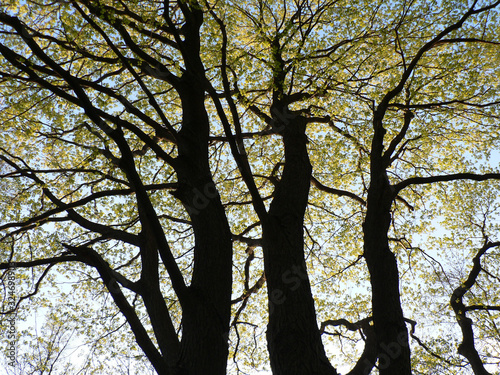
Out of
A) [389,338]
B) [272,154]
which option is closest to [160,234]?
[389,338]

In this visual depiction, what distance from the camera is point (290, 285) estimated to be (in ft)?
16.0

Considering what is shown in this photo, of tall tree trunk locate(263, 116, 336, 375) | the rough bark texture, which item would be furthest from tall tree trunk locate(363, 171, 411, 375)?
tall tree trunk locate(263, 116, 336, 375)

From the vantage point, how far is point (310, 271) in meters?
11.8

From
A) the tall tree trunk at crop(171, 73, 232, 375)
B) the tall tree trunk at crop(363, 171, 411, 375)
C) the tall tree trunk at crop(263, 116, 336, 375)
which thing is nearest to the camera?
the tall tree trunk at crop(171, 73, 232, 375)

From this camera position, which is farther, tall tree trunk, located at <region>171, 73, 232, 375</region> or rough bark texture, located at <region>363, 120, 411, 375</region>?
rough bark texture, located at <region>363, 120, 411, 375</region>

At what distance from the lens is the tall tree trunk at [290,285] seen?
4.25m

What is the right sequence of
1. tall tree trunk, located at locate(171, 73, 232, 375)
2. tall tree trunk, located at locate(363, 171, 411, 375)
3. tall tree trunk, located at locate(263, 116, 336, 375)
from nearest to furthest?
tall tree trunk, located at locate(171, 73, 232, 375), tall tree trunk, located at locate(263, 116, 336, 375), tall tree trunk, located at locate(363, 171, 411, 375)

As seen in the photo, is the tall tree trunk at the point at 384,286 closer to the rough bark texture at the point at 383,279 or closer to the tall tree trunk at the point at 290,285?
the rough bark texture at the point at 383,279

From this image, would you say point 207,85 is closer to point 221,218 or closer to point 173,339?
point 221,218

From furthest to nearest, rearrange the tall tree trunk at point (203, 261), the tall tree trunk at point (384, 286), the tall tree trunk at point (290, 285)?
the tall tree trunk at point (384, 286), the tall tree trunk at point (290, 285), the tall tree trunk at point (203, 261)

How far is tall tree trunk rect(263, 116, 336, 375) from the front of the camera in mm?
4250

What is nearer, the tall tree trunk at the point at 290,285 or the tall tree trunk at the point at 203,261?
the tall tree trunk at the point at 203,261

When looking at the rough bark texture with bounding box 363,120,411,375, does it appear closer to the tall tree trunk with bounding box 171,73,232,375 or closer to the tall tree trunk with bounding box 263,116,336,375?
the tall tree trunk with bounding box 263,116,336,375

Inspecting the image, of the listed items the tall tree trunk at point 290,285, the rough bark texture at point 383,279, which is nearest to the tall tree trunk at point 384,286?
the rough bark texture at point 383,279
